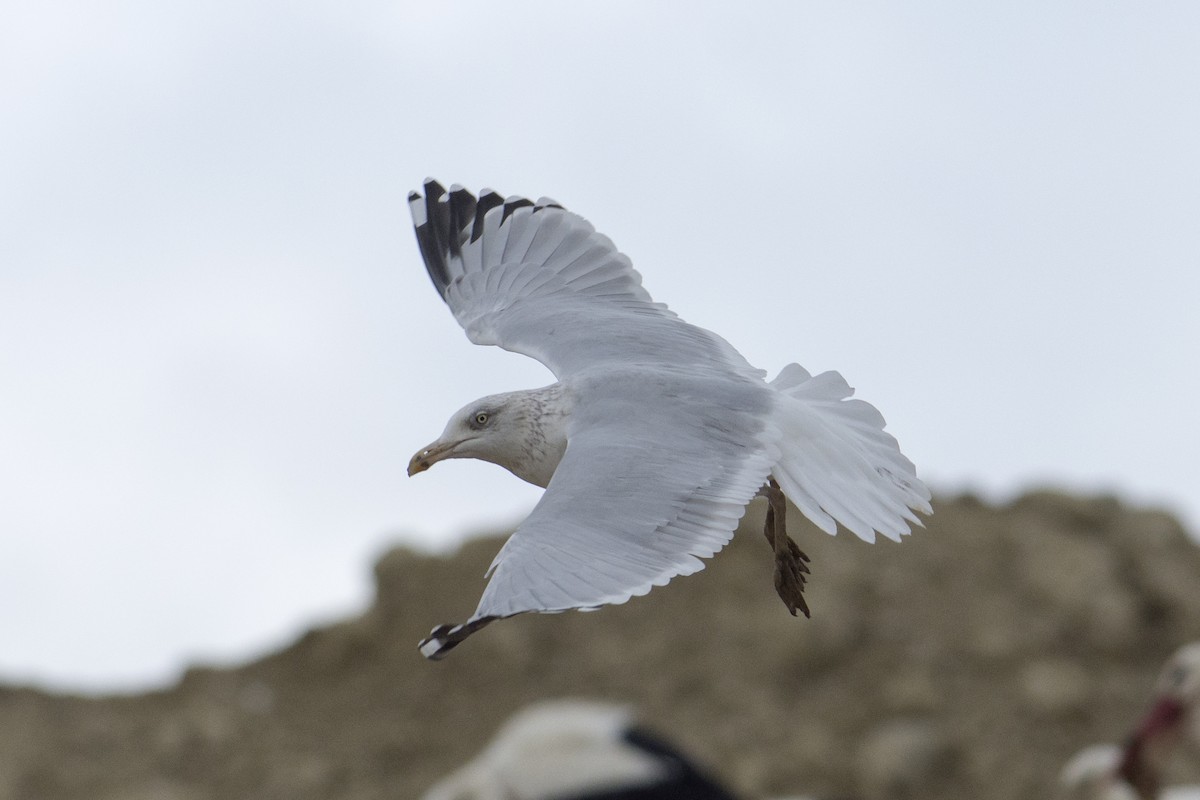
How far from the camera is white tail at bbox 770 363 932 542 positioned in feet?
9.91

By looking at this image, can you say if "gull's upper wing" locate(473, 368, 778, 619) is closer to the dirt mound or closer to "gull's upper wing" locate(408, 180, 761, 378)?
"gull's upper wing" locate(408, 180, 761, 378)

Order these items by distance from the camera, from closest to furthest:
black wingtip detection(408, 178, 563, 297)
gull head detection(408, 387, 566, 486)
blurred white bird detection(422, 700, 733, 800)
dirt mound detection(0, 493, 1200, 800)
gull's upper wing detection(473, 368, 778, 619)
Answer: gull's upper wing detection(473, 368, 778, 619) → gull head detection(408, 387, 566, 486) → black wingtip detection(408, 178, 563, 297) → blurred white bird detection(422, 700, 733, 800) → dirt mound detection(0, 493, 1200, 800)

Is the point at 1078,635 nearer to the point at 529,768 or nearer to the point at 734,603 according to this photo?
the point at 734,603

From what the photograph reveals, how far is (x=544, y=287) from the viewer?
161 inches

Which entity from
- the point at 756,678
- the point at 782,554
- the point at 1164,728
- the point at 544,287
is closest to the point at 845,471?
the point at 782,554

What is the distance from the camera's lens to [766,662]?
35.1 ft

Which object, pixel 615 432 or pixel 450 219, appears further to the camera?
pixel 450 219

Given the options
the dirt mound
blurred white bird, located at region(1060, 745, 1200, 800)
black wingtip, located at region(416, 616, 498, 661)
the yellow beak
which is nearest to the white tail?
the yellow beak

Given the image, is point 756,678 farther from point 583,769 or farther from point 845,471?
point 845,471

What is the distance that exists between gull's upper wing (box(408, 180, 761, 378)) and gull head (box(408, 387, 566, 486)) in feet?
0.56

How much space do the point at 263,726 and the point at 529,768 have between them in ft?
8.80

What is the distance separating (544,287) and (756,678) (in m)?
6.86

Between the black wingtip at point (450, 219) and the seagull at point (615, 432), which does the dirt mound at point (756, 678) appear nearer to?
the black wingtip at point (450, 219)

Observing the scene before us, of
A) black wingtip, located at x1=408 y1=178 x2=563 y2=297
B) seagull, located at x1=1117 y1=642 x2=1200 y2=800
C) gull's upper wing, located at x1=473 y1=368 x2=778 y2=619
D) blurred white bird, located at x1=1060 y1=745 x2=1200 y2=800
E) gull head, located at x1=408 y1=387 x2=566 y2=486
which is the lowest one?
gull's upper wing, located at x1=473 y1=368 x2=778 y2=619
